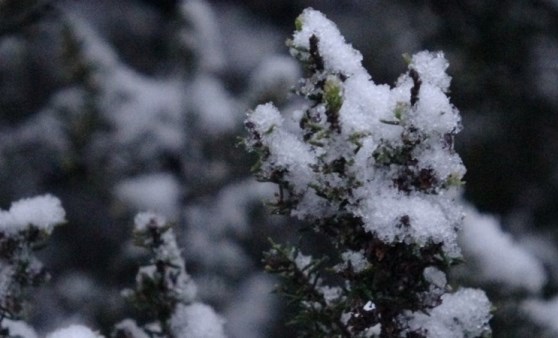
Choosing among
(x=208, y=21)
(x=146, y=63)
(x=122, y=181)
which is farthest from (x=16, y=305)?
(x=146, y=63)

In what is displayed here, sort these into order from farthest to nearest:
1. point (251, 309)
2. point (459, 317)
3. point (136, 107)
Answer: point (251, 309), point (136, 107), point (459, 317)

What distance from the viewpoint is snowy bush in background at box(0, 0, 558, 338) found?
3.76 ft

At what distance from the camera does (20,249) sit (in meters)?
1.41

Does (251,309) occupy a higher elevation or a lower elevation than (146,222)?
higher

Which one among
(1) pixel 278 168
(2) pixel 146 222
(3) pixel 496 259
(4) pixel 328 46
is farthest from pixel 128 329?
(3) pixel 496 259

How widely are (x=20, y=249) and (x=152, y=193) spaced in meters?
1.57

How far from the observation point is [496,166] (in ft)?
12.4

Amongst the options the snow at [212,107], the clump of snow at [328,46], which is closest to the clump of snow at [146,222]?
the clump of snow at [328,46]

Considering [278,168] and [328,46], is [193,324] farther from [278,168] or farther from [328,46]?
[328,46]

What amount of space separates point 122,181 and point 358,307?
1935mm

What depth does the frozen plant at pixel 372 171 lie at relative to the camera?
111cm

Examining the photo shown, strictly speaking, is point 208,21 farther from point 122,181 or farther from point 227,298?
point 227,298

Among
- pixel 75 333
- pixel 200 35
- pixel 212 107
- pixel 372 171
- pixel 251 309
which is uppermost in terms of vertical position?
pixel 200 35

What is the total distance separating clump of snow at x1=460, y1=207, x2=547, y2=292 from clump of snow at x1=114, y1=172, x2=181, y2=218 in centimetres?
118
